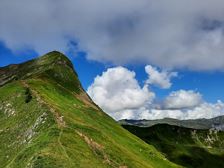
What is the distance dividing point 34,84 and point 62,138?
6340 cm

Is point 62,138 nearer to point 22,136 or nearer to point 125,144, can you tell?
point 22,136

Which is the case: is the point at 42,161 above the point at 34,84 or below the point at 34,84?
below

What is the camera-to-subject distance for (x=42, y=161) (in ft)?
223

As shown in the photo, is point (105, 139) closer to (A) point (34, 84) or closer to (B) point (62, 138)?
(B) point (62, 138)

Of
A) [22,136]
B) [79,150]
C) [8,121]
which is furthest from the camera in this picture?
[8,121]

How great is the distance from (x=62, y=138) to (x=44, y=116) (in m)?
18.0

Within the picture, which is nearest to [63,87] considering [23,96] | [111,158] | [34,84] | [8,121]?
[34,84]

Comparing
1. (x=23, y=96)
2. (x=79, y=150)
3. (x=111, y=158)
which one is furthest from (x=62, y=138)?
(x=23, y=96)

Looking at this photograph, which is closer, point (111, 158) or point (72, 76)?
point (111, 158)

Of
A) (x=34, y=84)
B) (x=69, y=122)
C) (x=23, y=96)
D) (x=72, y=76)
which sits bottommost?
(x=69, y=122)

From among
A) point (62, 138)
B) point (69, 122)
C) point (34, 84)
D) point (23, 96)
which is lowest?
point (62, 138)

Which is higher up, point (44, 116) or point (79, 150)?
point (44, 116)

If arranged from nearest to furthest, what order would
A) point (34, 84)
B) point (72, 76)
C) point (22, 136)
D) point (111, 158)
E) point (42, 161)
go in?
point (42, 161) < point (111, 158) < point (22, 136) < point (34, 84) < point (72, 76)

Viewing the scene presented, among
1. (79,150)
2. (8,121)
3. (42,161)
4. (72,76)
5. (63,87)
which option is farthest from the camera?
(72,76)
